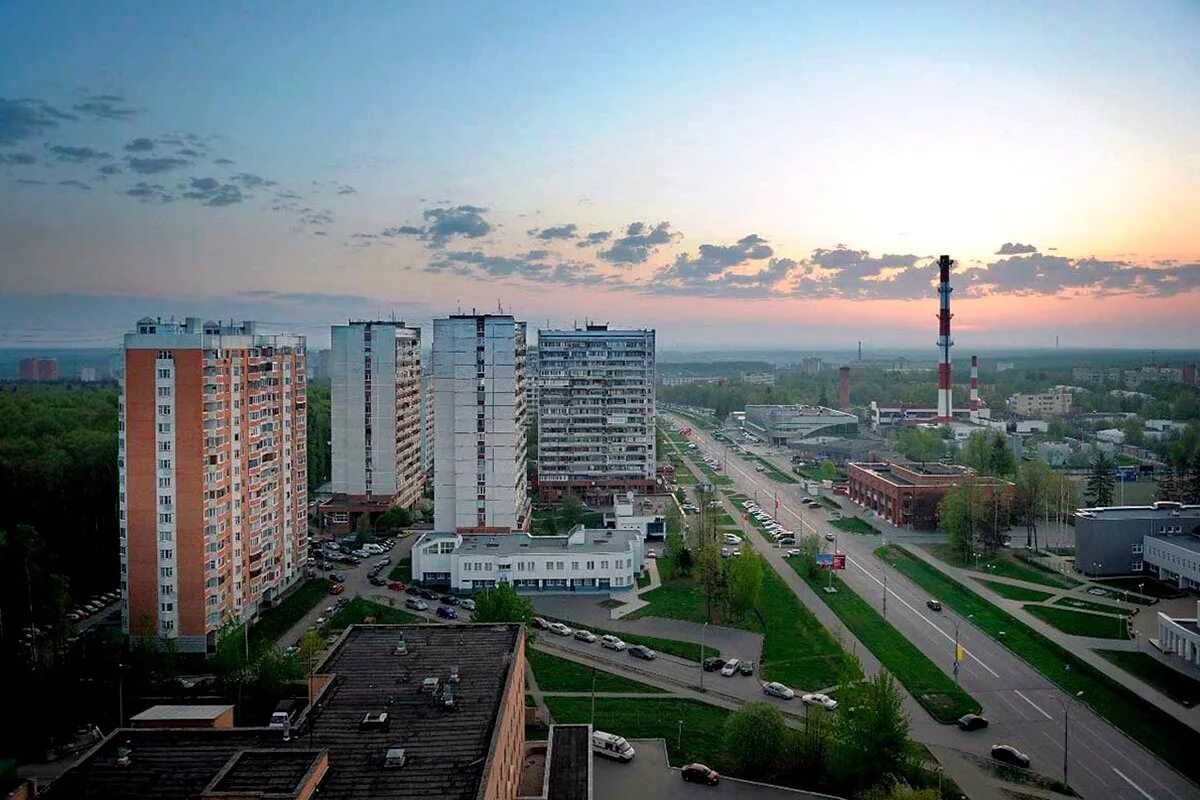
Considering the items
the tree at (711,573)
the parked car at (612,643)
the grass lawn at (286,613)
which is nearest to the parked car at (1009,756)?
the parked car at (612,643)

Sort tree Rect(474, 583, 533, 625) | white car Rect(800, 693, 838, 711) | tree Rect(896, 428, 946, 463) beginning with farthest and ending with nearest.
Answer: tree Rect(896, 428, 946, 463) → tree Rect(474, 583, 533, 625) → white car Rect(800, 693, 838, 711)

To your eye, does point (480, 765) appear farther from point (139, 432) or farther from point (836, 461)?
point (836, 461)

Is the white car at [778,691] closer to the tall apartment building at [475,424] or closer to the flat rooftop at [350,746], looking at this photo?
the flat rooftop at [350,746]

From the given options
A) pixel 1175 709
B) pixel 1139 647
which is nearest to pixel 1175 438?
pixel 1139 647

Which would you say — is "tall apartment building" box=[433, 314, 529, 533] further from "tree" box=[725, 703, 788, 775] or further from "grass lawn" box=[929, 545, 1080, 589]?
"tree" box=[725, 703, 788, 775]

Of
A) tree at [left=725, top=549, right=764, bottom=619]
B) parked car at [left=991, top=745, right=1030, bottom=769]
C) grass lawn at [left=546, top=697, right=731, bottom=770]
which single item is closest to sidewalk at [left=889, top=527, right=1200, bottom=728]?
parked car at [left=991, top=745, right=1030, bottom=769]
